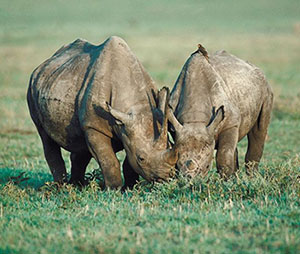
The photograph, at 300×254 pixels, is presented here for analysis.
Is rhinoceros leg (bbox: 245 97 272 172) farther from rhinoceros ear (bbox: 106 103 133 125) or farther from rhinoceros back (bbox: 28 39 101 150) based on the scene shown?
rhinoceros ear (bbox: 106 103 133 125)

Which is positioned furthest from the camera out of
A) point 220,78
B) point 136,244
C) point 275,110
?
point 275,110

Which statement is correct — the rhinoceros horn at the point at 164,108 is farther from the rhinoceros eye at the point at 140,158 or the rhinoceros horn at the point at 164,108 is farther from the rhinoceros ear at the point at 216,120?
the rhinoceros ear at the point at 216,120

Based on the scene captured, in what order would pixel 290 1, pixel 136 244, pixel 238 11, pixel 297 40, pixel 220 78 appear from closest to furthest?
pixel 136 244 → pixel 220 78 → pixel 297 40 → pixel 238 11 → pixel 290 1

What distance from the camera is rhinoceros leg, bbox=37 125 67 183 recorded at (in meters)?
9.44

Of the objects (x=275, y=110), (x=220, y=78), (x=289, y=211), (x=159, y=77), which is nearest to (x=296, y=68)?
(x=159, y=77)

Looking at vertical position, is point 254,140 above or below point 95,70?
below

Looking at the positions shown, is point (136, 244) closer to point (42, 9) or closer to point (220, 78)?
point (220, 78)

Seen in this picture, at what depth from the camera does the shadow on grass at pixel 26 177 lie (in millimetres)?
9164

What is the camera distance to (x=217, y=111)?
26.0 feet

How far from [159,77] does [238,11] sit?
5412 cm

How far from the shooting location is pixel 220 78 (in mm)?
8781

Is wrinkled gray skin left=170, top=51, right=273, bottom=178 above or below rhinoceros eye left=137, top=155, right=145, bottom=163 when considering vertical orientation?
above

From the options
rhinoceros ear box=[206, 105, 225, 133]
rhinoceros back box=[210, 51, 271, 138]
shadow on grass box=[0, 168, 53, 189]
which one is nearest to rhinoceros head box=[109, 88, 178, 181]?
rhinoceros ear box=[206, 105, 225, 133]

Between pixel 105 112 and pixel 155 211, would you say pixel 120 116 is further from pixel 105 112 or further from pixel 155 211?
pixel 155 211
